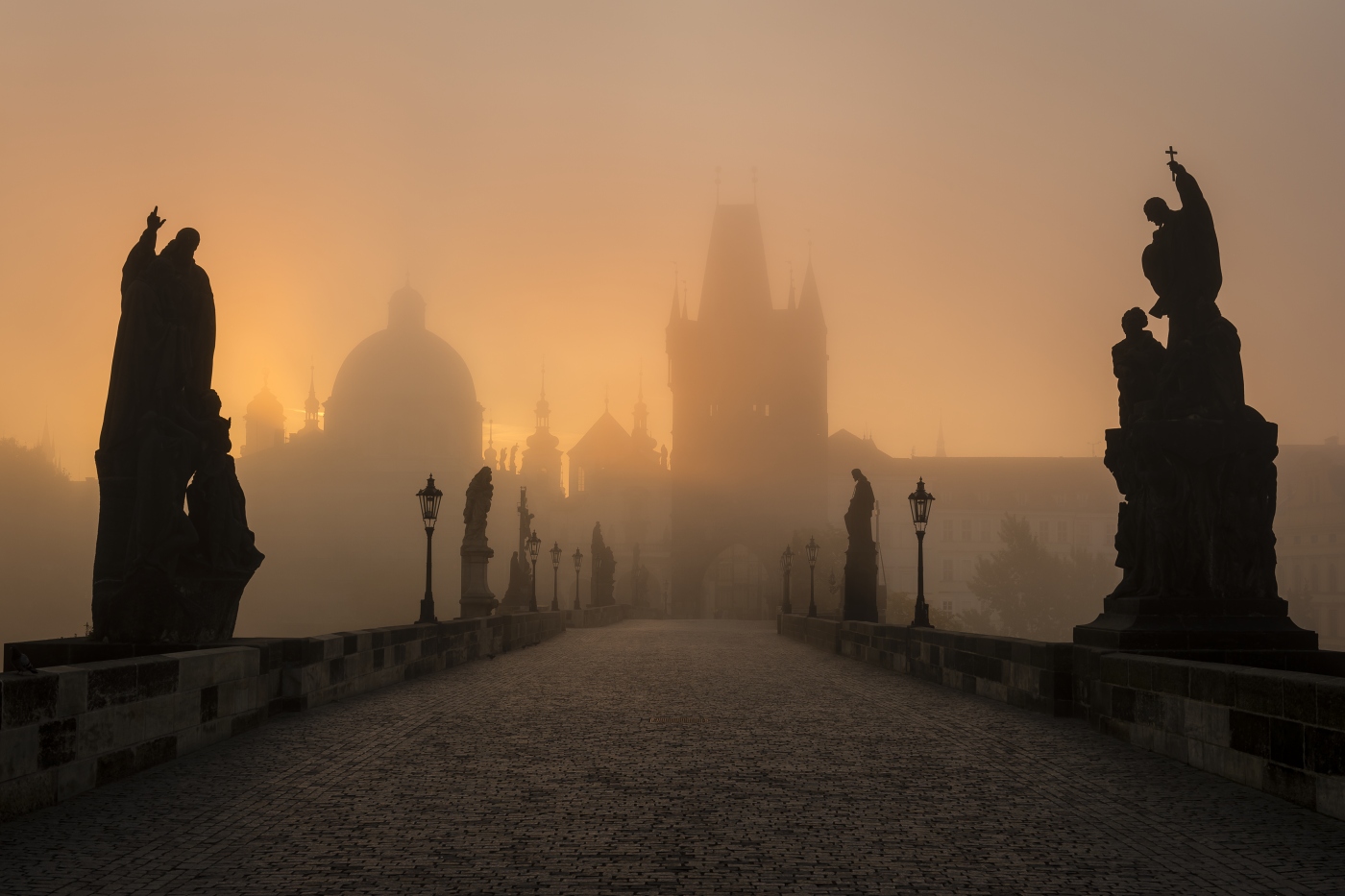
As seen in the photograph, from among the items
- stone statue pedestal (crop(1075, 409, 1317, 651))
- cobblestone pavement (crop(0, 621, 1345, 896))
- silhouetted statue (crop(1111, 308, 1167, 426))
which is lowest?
cobblestone pavement (crop(0, 621, 1345, 896))

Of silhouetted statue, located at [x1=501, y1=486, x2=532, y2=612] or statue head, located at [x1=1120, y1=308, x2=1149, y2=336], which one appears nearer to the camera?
statue head, located at [x1=1120, y1=308, x2=1149, y2=336]

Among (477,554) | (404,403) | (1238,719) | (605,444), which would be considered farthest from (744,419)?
(1238,719)

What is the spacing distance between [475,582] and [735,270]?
7128 cm

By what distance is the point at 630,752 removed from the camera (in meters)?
9.25

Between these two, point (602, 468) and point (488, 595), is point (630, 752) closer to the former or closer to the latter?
point (488, 595)

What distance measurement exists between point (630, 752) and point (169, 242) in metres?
5.93

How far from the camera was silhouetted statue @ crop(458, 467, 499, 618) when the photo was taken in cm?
3262

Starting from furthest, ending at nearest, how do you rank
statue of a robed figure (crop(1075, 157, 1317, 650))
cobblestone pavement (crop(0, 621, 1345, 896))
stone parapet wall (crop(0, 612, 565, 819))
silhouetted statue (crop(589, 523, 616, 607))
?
silhouetted statue (crop(589, 523, 616, 607)) → statue of a robed figure (crop(1075, 157, 1317, 650)) → stone parapet wall (crop(0, 612, 565, 819)) → cobblestone pavement (crop(0, 621, 1345, 896))

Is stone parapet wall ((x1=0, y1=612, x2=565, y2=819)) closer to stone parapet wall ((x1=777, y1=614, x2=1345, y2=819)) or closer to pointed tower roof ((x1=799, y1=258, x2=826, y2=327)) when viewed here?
stone parapet wall ((x1=777, y1=614, x2=1345, y2=819))

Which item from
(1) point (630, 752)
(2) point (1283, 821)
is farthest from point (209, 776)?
(2) point (1283, 821)

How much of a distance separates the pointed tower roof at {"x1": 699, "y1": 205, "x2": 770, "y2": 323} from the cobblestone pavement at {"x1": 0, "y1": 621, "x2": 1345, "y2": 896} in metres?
89.7

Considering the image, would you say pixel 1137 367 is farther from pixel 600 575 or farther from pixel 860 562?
pixel 600 575

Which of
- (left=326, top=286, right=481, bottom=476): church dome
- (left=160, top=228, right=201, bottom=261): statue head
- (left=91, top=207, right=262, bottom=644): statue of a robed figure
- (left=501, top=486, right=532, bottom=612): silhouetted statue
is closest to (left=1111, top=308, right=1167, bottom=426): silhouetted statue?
(left=91, top=207, right=262, bottom=644): statue of a robed figure

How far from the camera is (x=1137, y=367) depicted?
11688 millimetres
